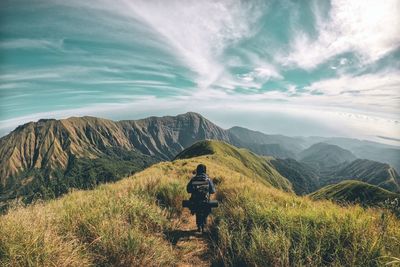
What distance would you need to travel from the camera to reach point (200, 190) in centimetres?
834

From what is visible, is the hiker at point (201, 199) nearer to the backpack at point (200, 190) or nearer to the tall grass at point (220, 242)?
the backpack at point (200, 190)

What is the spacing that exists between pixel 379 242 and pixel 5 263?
22.9 feet

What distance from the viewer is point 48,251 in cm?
407

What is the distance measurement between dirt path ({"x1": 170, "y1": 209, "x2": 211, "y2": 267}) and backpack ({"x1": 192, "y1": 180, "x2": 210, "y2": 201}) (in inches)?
49.6

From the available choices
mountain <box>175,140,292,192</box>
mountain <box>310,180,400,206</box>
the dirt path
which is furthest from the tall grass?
mountain <box>310,180,400,206</box>

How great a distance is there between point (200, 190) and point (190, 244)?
6.23 feet

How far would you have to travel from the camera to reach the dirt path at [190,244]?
19.8ft

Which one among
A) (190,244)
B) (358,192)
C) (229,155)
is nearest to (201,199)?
(190,244)

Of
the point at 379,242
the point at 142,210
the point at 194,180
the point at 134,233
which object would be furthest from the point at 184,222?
the point at 379,242

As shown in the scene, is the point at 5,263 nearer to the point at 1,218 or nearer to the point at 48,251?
the point at 48,251

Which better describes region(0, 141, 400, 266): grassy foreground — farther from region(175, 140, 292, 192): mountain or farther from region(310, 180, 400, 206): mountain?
region(310, 180, 400, 206): mountain

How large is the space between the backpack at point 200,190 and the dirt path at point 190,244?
126cm

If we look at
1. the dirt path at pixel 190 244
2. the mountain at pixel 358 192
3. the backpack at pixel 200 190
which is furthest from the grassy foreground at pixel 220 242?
the mountain at pixel 358 192

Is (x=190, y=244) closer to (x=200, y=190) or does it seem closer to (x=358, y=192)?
(x=200, y=190)
